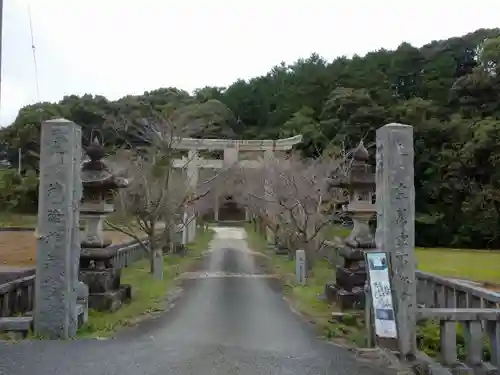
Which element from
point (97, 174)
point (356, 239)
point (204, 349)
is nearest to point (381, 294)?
point (204, 349)

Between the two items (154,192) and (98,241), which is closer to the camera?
(98,241)

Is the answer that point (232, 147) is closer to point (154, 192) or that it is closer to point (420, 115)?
point (420, 115)

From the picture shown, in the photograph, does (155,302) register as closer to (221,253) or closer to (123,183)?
(123,183)

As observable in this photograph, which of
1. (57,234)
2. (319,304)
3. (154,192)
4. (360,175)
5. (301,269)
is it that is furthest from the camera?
(154,192)

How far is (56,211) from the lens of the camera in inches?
276

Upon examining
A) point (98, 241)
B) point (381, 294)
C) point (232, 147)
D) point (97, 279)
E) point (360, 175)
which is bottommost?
point (97, 279)

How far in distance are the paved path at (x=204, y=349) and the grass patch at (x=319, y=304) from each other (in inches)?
12.4

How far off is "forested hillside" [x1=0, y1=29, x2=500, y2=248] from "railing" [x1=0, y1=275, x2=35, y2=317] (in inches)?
446

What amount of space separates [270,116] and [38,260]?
45958 millimetres

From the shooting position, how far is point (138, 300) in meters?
11.4

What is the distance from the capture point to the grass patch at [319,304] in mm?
8391

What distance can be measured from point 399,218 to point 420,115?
93.4ft

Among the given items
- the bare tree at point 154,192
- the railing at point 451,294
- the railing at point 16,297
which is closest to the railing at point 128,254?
the bare tree at point 154,192

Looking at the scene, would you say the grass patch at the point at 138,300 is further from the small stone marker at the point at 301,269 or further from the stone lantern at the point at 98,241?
the small stone marker at the point at 301,269
